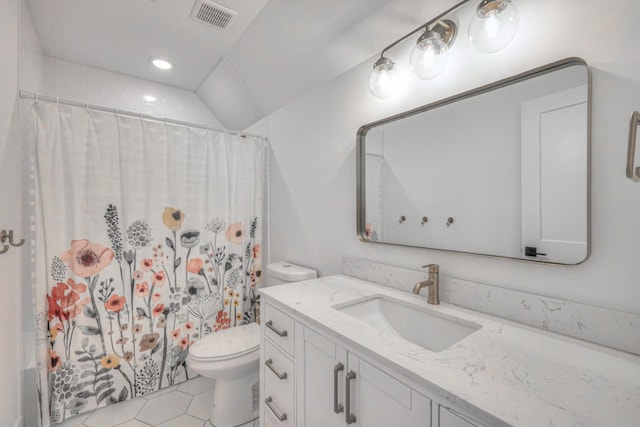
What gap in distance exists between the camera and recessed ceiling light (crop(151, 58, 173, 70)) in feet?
7.23

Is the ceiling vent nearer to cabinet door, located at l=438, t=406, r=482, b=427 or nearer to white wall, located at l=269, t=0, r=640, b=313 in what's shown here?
white wall, located at l=269, t=0, r=640, b=313

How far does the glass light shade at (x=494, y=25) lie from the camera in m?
0.90

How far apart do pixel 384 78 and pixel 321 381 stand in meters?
1.34

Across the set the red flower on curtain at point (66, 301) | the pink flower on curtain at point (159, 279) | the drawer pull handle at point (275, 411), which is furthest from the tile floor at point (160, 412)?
the pink flower on curtain at point (159, 279)

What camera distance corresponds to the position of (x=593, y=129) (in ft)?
2.65

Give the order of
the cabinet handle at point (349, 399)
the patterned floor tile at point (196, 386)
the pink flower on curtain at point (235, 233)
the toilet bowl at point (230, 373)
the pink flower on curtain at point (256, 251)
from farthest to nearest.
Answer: the pink flower on curtain at point (256, 251), the pink flower on curtain at point (235, 233), the patterned floor tile at point (196, 386), the toilet bowl at point (230, 373), the cabinet handle at point (349, 399)

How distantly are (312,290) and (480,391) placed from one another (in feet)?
2.70

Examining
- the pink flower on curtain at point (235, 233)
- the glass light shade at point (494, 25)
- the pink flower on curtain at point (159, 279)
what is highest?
the glass light shade at point (494, 25)

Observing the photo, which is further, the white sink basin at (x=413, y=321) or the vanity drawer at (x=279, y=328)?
the vanity drawer at (x=279, y=328)

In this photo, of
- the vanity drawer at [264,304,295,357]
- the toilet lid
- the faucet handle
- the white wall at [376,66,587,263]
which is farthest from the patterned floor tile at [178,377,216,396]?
the faucet handle

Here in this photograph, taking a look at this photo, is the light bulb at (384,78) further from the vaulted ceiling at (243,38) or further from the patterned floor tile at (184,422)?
the patterned floor tile at (184,422)

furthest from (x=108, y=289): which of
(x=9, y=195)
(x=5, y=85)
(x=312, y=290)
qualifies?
(x=312, y=290)

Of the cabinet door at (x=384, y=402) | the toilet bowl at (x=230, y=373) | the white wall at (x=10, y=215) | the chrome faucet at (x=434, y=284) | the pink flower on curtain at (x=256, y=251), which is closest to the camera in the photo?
the cabinet door at (x=384, y=402)

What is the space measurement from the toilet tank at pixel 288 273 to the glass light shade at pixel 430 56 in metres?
1.28
